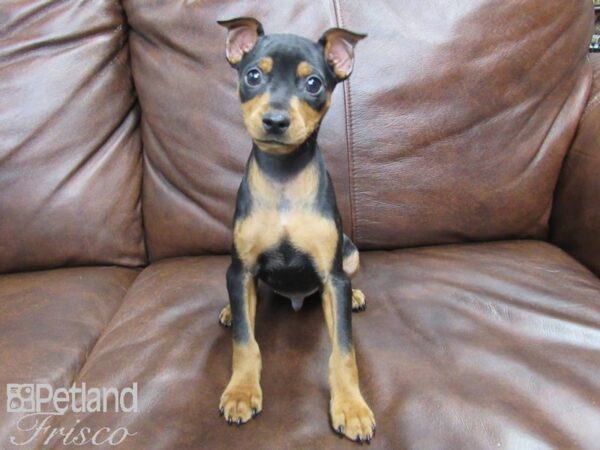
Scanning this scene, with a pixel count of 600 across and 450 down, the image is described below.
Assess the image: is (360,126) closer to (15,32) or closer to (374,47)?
(374,47)

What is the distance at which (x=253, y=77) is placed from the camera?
0.97 meters

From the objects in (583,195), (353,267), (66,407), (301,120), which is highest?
(301,120)

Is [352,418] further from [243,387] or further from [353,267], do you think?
[353,267]

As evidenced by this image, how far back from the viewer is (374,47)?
141 centimetres

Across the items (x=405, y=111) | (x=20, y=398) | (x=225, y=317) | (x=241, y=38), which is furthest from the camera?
(x=405, y=111)

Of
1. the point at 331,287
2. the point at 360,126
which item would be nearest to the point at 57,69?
the point at 360,126

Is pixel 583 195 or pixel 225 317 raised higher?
pixel 583 195

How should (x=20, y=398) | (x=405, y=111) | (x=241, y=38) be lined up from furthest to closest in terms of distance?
(x=405, y=111) < (x=241, y=38) < (x=20, y=398)

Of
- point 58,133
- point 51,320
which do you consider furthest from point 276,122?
point 58,133

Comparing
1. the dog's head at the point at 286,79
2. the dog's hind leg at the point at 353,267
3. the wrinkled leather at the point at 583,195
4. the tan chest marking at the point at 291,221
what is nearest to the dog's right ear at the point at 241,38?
the dog's head at the point at 286,79

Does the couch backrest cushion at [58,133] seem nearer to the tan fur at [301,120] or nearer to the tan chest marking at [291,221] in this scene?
the tan chest marking at [291,221]

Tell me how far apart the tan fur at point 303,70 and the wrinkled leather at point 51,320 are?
2.25 ft

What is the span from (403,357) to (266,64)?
582mm

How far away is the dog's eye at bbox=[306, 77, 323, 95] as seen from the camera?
0.96m
